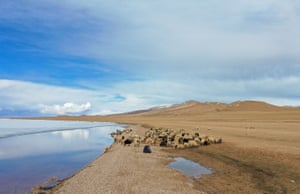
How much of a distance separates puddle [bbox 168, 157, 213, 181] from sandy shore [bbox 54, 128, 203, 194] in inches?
22.4

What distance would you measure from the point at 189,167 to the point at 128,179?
4994mm

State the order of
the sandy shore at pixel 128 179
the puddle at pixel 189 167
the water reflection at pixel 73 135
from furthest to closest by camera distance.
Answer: the water reflection at pixel 73 135, the puddle at pixel 189 167, the sandy shore at pixel 128 179

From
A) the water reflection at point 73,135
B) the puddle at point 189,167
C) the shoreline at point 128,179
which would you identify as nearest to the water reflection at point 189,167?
the puddle at point 189,167

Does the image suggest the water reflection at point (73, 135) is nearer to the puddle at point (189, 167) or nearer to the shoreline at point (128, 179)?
the puddle at point (189, 167)

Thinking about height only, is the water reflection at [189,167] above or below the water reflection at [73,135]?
below

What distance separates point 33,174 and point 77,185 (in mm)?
5459

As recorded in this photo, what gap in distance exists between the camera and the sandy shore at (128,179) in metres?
11.9

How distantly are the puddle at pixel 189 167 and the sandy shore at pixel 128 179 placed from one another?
57 centimetres

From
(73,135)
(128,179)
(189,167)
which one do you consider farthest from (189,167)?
(73,135)

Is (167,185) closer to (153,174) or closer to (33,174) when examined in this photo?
(153,174)

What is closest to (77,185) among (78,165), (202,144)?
(78,165)

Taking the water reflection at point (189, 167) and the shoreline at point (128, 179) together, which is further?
the water reflection at point (189, 167)

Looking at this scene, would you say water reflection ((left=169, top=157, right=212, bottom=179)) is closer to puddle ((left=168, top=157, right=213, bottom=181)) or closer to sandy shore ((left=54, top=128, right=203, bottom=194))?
puddle ((left=168, top=157, right=213, bottom=181))

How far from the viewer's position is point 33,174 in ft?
55.6
